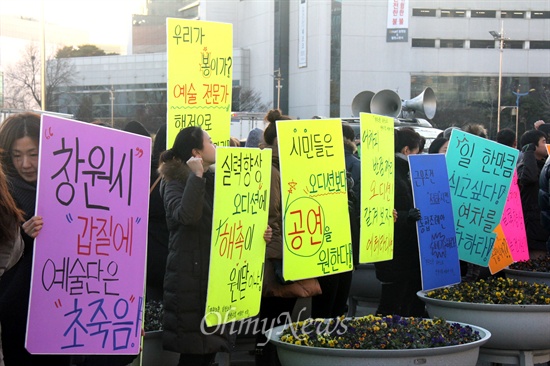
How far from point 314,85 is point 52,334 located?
63548 mm

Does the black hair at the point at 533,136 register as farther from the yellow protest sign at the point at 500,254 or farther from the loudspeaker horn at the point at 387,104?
the loudspeaker horn at the point at 387,104

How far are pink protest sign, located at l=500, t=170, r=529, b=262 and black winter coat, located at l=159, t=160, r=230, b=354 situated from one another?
11.1 ft

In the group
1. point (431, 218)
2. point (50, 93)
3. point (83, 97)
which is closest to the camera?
point (431, 218)

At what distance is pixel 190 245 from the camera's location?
4727mm

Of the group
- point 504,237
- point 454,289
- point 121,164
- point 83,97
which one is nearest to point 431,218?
point 454,289

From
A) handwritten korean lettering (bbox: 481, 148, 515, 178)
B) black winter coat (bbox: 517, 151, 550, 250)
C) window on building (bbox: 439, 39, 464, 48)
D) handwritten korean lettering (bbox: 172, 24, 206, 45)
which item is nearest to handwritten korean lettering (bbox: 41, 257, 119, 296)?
handwritten korean lettering (bbox: 172, 24, 206, 45)

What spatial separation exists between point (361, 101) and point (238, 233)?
12.9 m

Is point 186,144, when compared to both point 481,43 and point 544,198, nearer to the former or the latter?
point 544,198

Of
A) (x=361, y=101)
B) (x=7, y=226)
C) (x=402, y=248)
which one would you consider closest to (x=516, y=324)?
(x=402, y=248)

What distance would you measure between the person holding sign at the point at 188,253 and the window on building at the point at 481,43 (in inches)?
2555

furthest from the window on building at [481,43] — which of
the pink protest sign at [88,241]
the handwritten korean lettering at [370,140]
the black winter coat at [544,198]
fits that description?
the pink protest sign at [88,241]

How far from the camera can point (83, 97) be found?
73625 millimetres

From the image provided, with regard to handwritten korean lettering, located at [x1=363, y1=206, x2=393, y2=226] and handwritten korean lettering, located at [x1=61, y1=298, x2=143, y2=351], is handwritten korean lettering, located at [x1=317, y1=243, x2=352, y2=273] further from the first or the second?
handwritten korean lettering, located at [x1=61, y1=298, x2=143, y2=351]

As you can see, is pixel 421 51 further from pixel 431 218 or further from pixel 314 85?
pixel 431 218
